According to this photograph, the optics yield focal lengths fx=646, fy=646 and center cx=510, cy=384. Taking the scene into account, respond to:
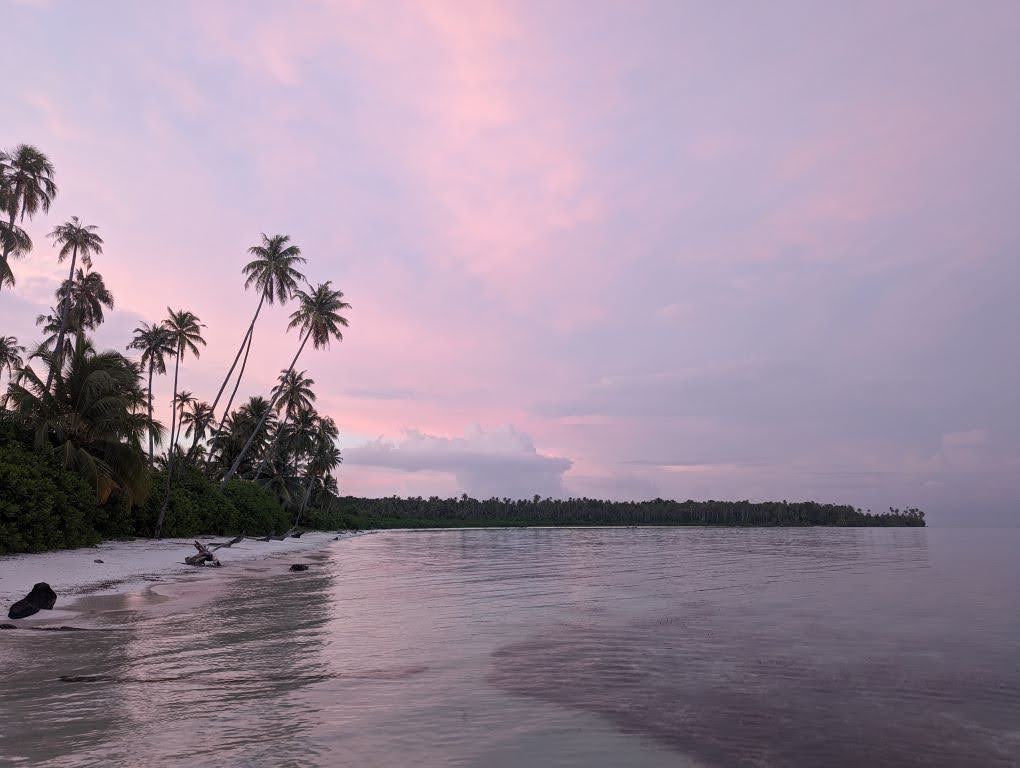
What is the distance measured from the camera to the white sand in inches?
735

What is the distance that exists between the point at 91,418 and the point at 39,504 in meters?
7.34

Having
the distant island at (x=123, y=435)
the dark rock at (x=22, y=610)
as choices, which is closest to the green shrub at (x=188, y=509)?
the distant island at (x=123, y=435)

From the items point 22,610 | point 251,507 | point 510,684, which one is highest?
point 251,507

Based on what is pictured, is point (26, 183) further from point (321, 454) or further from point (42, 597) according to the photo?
point (321, 454)

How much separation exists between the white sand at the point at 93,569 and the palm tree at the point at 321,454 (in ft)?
156

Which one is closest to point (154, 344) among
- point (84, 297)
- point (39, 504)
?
point (84, 297)

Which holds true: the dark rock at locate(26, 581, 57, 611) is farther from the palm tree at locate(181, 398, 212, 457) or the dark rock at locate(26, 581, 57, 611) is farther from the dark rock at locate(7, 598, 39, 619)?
the palm tree at locate(181, 398, 212, 457)

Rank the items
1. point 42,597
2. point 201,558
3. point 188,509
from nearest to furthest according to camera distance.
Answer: point 42,597
point 201,558
point 188,509

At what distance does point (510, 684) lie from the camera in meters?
9.74

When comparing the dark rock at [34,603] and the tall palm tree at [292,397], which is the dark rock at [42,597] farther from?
the tall palm tree at [292,397]

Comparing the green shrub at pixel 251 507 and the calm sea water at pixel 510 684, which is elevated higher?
the green shrub at pixel 251 507

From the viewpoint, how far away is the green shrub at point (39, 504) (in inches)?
990

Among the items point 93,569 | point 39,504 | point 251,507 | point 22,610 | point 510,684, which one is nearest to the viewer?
point 510,684

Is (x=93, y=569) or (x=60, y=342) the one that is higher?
(x=60, y=342)
